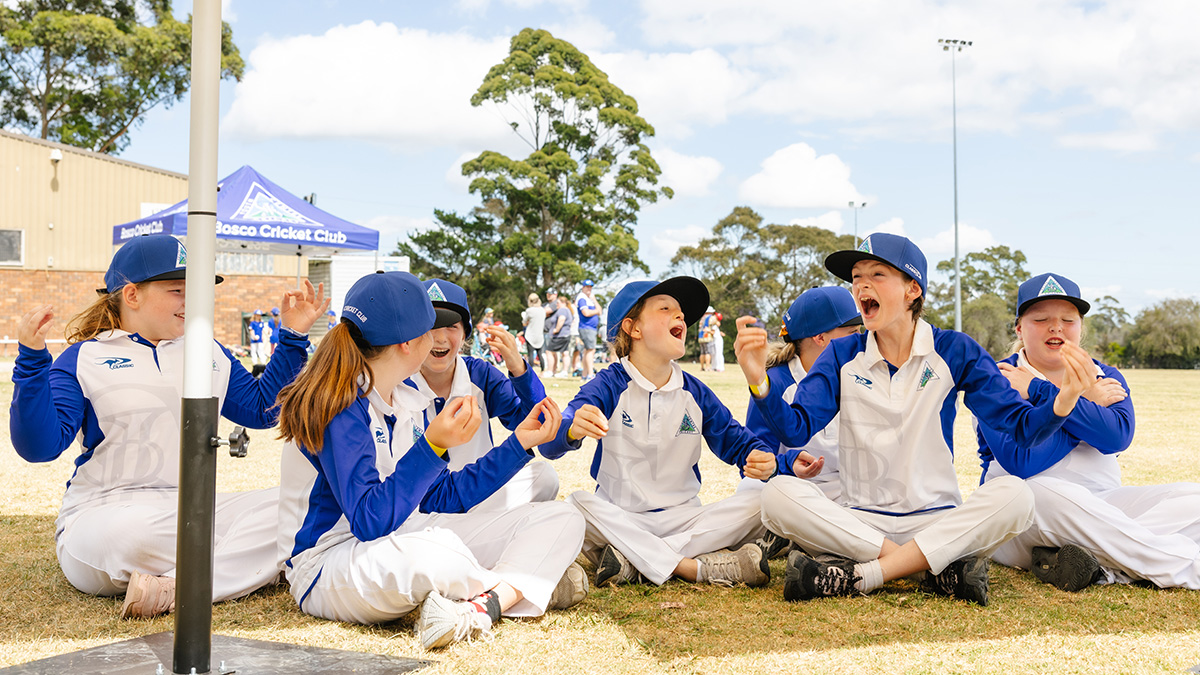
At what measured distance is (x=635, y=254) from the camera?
32969 millimetres

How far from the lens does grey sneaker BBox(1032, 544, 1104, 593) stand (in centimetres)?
365

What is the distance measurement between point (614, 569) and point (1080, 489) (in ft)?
6.33

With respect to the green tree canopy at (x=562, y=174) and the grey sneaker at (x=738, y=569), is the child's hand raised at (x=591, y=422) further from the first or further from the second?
the green tree canopy at (x=562, y=174)

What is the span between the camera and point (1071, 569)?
3.68m

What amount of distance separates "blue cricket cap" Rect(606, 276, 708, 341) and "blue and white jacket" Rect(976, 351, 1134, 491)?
1336mm

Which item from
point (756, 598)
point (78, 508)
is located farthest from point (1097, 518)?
point (78, 508)

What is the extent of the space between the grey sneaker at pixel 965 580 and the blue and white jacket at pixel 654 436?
0.86 meters

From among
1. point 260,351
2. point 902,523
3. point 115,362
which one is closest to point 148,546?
point 115,362

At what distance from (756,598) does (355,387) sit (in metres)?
1.75

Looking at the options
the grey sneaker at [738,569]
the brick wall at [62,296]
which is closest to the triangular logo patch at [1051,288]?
the grey sneaker at [738,569]

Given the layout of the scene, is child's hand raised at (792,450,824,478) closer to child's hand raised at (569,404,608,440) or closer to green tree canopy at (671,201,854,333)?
child's hand raised at (569,404,608,440)

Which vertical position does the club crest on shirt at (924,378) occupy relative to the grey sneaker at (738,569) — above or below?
above

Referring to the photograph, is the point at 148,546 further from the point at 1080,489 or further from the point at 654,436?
the point at 1080,489

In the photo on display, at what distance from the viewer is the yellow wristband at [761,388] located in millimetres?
3758
